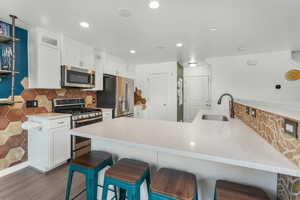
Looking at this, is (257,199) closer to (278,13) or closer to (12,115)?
(278,13)

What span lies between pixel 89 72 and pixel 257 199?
10.5 feet

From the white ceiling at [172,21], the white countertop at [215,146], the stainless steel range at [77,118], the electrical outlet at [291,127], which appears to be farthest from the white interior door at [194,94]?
the electrical outlet at [291,127]

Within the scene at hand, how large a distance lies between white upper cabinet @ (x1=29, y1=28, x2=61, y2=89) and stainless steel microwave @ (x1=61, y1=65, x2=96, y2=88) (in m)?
0.14

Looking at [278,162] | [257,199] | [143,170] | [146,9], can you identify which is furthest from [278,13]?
[143,170]

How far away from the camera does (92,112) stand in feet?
9.21

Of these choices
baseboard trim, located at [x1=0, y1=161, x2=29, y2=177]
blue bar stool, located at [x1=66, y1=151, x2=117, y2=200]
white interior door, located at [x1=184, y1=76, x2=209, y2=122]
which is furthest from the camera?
white interior door, located at [x1=184, y1=76, x2=209, y2=122]

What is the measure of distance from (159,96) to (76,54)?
276 centimetres

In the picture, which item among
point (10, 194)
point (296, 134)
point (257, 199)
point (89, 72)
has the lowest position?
point (10, 194)

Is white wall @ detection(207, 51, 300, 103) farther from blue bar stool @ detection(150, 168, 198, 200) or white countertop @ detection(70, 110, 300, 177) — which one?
blue bar stool @ detection(150, 168, 198, 200)

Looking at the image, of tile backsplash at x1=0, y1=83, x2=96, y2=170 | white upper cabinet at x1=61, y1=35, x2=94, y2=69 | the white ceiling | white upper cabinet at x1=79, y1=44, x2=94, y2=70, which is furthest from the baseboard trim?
the white ceiling

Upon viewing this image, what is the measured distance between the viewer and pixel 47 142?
2.14m

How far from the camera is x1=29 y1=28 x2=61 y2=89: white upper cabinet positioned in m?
2.29

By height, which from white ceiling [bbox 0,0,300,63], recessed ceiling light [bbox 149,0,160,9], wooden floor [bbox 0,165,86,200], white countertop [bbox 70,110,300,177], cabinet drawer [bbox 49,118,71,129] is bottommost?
wooden floor [bbox 0,165,86,200]

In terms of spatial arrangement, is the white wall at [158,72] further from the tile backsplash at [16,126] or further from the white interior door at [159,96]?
the tile backsplash at [16,126]
